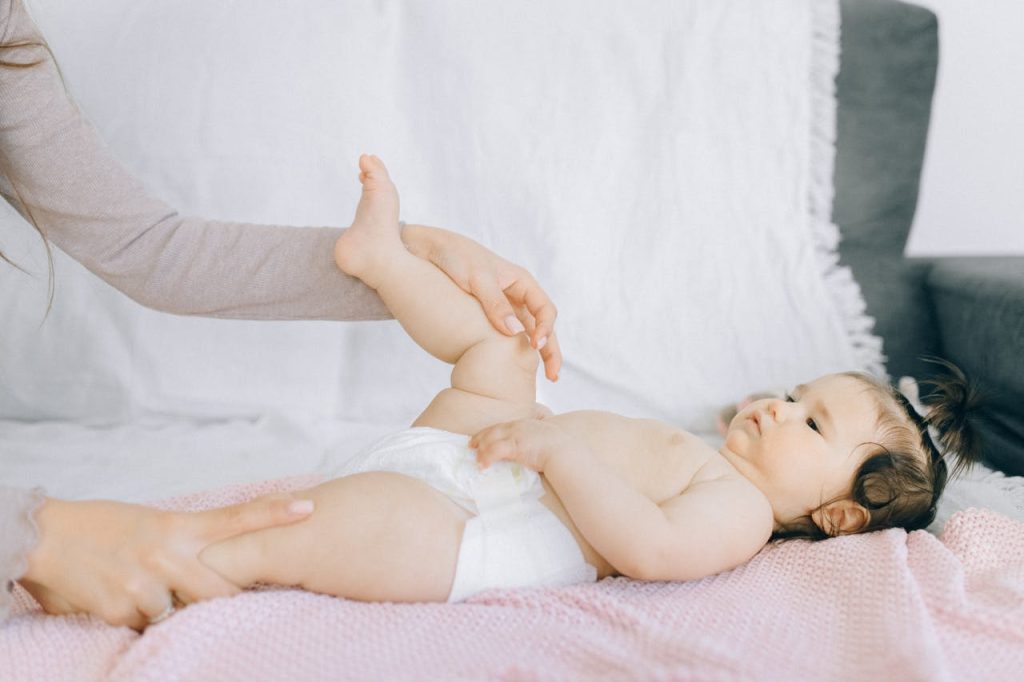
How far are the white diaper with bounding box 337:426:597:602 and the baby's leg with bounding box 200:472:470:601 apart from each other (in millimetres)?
26

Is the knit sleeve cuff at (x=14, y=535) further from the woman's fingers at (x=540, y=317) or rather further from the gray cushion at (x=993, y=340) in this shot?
the gray cushion at (x=993, y=340)

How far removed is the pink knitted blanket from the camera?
0.73 m

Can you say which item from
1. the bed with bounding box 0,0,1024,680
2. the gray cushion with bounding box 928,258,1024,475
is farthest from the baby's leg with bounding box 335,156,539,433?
the gray cushion with bounding box 928,258,1024,475

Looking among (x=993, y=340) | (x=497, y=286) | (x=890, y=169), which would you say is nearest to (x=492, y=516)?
(x=497, y=286)

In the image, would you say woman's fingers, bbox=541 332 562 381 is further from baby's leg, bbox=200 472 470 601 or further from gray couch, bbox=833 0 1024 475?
gray couch, bbox=833 0 1024 475

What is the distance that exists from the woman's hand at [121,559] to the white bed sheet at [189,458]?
354 millimetres

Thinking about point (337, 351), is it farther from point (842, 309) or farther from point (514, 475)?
point (842, 309)

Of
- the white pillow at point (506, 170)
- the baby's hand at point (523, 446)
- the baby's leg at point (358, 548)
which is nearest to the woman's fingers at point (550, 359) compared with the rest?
the baby's hand at point (523, 446)

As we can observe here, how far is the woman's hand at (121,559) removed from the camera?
2.49 ft

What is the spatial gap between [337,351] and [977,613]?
97 centimetres

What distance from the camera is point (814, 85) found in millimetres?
1584

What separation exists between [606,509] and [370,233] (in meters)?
0.40

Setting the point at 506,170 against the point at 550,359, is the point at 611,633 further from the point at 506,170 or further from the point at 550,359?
the point at 506,170

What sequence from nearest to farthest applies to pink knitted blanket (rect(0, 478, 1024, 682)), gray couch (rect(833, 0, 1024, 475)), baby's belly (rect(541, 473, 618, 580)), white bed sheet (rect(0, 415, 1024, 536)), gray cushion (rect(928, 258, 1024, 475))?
1. pink knitted blanket (rect(0, 478, 1024, 682))
2. baby's belly (rect(541, 473, 618, 580))
3. white bed sheet (rect(0, 415, 1024, 536))
4. gray cushion (rect(928, 258, 1024, 475))
5. gray couch (rect(833, 0, 1024, 475))
